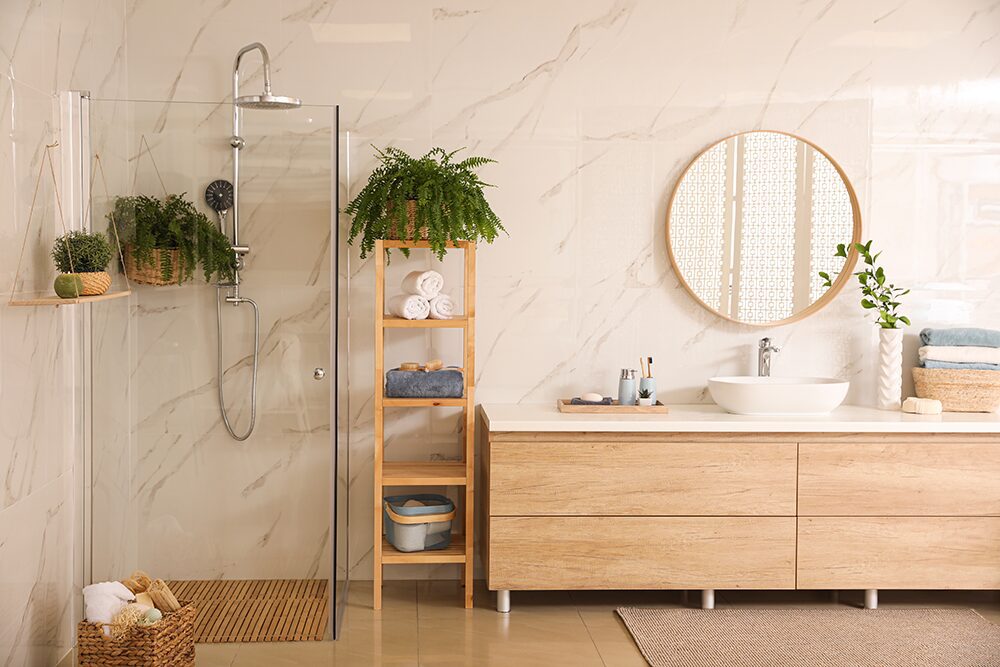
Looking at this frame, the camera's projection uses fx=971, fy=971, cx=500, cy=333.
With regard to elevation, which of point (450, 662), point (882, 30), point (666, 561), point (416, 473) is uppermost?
point (882, 30)

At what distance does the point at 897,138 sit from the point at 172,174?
9.14 ft

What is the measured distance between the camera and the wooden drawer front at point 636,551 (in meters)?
3.39

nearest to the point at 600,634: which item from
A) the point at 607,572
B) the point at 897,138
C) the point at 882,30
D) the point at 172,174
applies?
the point at 607,572

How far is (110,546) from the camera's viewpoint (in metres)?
3.09

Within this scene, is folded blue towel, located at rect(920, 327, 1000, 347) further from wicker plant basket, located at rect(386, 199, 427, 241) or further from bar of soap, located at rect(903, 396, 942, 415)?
wicker plant basket, located at rect(386, 199, 427, 241)

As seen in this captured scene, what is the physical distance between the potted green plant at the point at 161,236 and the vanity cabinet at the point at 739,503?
1150mm

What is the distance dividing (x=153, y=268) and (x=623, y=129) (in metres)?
1.88

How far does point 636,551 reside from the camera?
11.2 feet

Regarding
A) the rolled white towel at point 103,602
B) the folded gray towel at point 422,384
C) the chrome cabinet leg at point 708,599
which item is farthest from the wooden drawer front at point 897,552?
the rolled white towel at point 103,602

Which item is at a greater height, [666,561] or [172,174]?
[172,174]

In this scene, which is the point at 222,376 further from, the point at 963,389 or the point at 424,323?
the point at 963,389

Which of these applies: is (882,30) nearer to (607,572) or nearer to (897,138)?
(897,138)

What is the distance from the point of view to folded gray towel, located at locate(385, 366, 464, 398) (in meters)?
3.49

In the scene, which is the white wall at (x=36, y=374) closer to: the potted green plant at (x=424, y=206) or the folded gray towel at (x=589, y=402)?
the potted green plant at (x=424, y=206)
